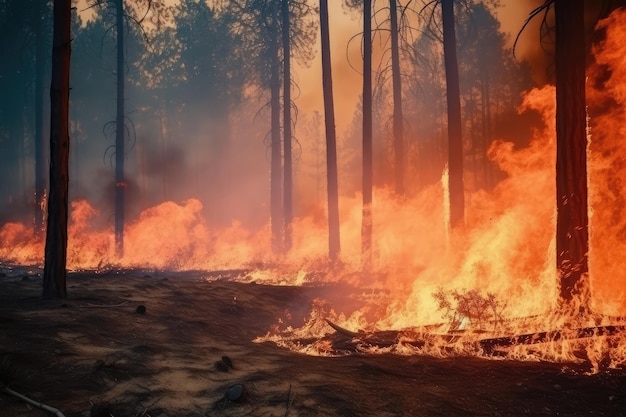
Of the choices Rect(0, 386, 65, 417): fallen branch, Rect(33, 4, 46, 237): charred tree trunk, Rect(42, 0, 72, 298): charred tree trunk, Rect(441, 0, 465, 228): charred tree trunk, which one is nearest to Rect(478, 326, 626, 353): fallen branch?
Rect(0, 386, 65, 417): fallen branch

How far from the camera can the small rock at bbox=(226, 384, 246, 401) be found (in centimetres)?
426

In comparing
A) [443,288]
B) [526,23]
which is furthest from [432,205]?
[526,23]

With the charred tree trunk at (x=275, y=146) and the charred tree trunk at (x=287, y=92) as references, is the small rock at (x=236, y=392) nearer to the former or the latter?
the charred tree trunk at (x=287, y=92)

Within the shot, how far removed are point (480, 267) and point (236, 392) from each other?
7.18 m

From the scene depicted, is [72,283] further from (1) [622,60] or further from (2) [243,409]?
(1) [622,60]

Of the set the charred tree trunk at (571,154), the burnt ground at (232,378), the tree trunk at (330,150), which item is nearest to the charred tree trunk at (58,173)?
the burnt ground at (232,378)

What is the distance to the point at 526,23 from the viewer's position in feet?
25.2

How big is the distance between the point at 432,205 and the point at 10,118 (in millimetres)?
39145

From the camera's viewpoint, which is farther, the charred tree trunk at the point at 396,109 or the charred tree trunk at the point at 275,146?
the charred tree trunk at the point at 275,146

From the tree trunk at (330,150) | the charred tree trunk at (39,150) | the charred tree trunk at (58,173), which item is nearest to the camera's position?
the charred tree trunk at (58,173)

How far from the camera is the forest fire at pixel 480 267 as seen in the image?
617 cm

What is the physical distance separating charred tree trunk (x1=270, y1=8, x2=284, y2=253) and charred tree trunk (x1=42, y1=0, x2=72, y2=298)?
1455 cm

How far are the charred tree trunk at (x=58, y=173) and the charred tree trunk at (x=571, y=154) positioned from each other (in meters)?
8.70

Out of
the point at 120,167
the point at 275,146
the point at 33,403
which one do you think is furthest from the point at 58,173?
the point at 275,146
